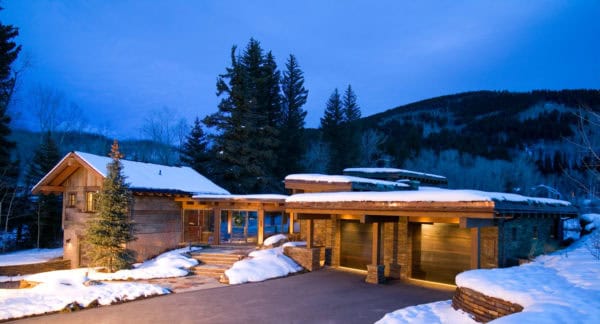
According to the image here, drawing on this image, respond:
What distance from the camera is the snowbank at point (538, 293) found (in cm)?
555

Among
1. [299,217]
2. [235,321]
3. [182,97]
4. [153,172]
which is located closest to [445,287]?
[299,217]

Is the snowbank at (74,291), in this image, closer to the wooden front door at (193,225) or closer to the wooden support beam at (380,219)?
the wooden front door at (193,225)

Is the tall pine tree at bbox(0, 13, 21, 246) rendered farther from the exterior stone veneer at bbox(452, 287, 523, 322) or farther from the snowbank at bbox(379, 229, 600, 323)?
the exterior stone veneer at bbox(452, 287, 523, 322)

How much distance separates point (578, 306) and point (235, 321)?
20.3 feet

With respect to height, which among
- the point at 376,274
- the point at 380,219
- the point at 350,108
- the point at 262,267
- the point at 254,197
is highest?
the point at 350,108

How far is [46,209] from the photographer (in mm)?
24359

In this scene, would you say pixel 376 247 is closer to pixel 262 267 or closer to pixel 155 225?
pixel 262 267

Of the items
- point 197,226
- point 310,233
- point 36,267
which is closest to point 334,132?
point 197,226

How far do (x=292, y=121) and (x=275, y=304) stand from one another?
87.8ft

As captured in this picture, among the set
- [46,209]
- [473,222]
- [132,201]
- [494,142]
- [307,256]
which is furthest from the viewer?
[494,142]

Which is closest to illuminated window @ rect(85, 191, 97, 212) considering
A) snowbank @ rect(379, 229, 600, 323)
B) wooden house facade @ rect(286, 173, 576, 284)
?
wooden house facade @ rect(286, 173, 576, 284)

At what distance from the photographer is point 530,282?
7.93 metres

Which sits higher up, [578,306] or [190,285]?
[578,306]

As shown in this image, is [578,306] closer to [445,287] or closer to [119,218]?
[445,287]
